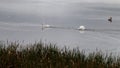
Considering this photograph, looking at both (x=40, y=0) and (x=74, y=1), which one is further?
(x=74, y=1)

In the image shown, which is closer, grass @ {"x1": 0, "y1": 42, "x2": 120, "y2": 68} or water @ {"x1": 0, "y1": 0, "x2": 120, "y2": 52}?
grass @ {"x1": 0, "y1": 42, "x2": 120, "y2": 68}

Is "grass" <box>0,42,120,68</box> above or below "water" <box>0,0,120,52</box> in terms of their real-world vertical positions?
above

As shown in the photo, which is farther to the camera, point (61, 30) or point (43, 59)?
point (61, 30)

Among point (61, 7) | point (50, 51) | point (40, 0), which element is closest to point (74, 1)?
point (40, 0)

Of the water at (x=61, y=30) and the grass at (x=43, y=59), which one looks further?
the water at (x=61, y=30)

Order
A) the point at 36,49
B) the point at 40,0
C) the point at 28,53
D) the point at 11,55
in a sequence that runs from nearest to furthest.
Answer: the point at 11,55 → the point at 28,53 → the point at 36,49 → the point at 40,0

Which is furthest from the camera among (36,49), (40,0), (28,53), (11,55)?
(40,0)

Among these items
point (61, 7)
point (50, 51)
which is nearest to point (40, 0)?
point (61, 7)

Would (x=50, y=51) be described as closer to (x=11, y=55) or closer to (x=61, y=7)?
(x=11, y=55)

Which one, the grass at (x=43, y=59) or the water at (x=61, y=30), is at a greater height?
the grass at (x=43, y=59)

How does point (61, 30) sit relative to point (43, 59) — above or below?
below

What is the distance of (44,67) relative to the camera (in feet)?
34.0

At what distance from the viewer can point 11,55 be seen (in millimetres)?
11094

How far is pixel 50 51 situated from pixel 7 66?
3.44 metres
